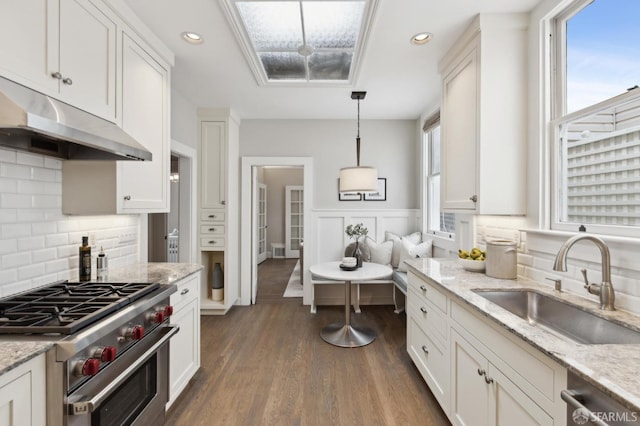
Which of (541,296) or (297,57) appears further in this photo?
(297,57)

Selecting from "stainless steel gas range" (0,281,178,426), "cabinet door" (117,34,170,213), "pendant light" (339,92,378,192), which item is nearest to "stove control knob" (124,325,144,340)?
"stainless steel gas range" (0,281,178,426)

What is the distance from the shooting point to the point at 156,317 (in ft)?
5.00

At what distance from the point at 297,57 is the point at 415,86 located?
130 centimetres

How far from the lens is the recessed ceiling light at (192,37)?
6.85ft

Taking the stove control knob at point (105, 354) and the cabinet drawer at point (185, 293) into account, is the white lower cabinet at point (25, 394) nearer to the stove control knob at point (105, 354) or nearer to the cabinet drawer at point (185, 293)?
the stove control knob at point (105, 354)

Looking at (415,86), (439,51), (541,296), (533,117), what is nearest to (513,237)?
(541,296)

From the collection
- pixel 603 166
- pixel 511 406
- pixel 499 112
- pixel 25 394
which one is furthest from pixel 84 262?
pixel 603 166

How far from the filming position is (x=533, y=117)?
6.10 feet

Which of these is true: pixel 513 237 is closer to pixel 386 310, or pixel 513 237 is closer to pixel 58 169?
pixel 386 310

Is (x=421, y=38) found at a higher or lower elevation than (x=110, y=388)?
higher

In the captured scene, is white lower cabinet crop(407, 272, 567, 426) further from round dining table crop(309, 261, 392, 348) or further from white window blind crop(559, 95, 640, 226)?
white window blind crop(559, 95, 640, 226)

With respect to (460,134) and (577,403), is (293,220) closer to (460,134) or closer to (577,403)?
(460,134)

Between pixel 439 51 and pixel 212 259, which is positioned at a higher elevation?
pixel 439 51

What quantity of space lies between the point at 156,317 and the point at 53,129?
979 millimetres
